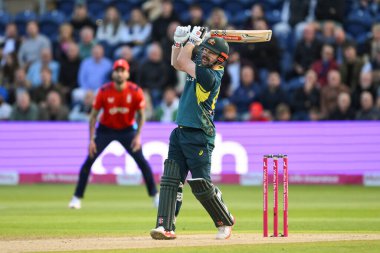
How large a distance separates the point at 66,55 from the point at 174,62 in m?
Answer: 12.7

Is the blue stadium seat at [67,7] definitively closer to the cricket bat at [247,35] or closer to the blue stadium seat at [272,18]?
the blue stadium seat at [272,18]

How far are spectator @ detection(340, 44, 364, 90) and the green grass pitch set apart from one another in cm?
292

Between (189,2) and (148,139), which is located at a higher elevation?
(189,2)

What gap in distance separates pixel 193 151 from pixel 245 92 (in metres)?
10.8

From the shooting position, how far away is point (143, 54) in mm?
22422

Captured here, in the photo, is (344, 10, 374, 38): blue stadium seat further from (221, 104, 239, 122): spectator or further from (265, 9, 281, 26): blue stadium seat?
(221, 104, 239, 122): spectator

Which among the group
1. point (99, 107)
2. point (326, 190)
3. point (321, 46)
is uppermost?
point (321, 46)

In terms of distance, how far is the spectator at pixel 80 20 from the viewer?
2319 centimetres

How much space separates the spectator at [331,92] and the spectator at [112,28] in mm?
5379

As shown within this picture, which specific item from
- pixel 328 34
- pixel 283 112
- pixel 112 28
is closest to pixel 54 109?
pixel 112 28

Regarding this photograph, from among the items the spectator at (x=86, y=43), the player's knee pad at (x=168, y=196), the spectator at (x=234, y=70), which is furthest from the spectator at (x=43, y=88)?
the player's knee pad at (x=168, y=196)

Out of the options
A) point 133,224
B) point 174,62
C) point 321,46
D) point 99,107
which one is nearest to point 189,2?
point 321,46

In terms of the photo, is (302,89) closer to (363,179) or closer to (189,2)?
(363,179)

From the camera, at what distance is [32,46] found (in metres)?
22.5
